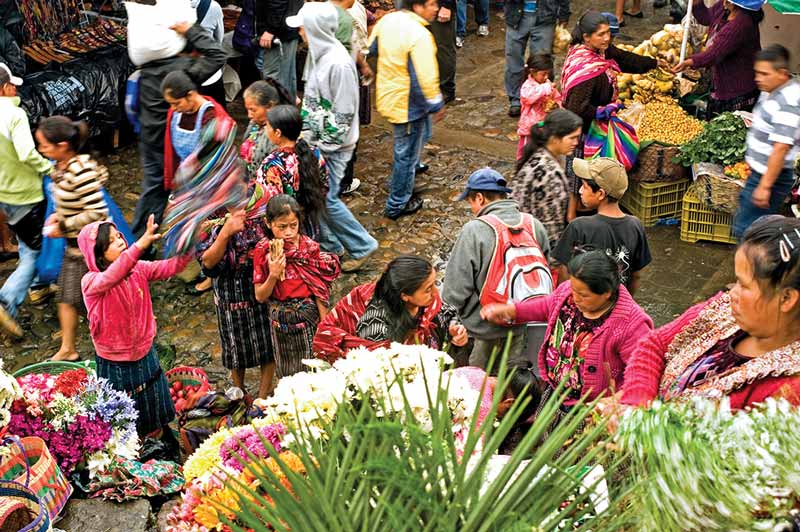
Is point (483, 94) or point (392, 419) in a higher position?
point (392, 419)

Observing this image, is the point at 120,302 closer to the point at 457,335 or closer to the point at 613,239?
the point at 457,335

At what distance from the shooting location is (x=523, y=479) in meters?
1.67

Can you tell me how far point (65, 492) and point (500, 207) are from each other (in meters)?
2.56

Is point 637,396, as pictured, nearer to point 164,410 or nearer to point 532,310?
point 532,310

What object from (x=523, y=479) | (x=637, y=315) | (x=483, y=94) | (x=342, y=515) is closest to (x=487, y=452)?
(x=523, y=479)

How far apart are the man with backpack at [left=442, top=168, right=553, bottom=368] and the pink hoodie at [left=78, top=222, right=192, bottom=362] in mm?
1503

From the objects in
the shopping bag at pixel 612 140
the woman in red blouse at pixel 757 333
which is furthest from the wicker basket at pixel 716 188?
the woman in red blouse at pixel 757 333

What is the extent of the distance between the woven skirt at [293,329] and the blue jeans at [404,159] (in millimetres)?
2680

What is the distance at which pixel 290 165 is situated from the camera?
18.6ft

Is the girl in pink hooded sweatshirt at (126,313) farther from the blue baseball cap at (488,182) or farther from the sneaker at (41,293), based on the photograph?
the sneaker at (41,293)

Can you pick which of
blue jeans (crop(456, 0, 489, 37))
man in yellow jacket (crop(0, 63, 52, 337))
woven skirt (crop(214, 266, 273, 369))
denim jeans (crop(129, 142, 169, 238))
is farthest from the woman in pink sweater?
blue jeans (crop(456, 0, 489, 37))

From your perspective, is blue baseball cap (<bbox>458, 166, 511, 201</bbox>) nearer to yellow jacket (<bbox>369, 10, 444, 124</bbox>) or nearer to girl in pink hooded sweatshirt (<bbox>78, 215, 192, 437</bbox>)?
girl in pink hooded sweatshirt (<bbox>78, 215, 192, 437</bbox>)

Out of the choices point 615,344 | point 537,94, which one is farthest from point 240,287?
point 537,94

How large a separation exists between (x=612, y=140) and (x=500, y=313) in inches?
123
